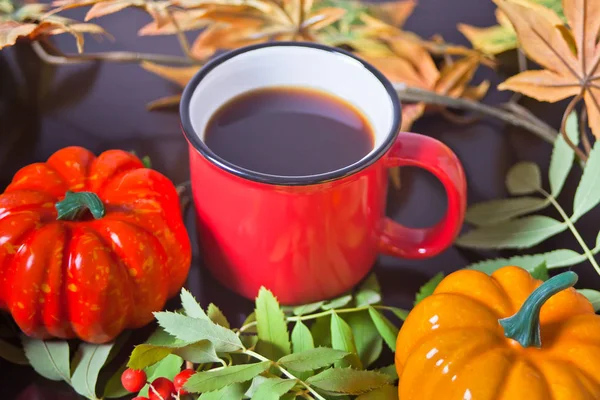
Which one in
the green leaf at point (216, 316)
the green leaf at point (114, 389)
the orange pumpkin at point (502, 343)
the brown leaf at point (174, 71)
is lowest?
the green leaf at point (114, 389)

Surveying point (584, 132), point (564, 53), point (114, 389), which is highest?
point (564, 53)

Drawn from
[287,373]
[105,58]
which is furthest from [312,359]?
[105,58]

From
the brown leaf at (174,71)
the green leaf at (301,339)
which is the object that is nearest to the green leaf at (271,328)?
the green leaf at (301,339)

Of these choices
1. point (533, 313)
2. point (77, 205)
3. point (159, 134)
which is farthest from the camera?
point (159, 134)

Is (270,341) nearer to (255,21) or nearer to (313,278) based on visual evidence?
(313,278)

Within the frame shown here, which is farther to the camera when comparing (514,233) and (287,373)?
(514,233)

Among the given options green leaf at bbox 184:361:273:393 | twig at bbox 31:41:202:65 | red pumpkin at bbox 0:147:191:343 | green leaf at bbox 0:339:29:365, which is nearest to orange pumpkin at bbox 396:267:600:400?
green leaf at bbox 184:361:273:393

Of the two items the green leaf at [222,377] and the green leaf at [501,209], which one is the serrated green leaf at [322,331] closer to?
the green leaf at [222,377]

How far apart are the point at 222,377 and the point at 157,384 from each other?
7cm

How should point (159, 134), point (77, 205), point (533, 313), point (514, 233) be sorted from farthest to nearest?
point (159, 134)
point (514, 233)
point (77, 205)
point (533, 313)

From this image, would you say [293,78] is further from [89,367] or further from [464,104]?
[89,367]

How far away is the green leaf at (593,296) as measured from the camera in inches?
26.8

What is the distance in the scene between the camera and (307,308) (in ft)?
2.26

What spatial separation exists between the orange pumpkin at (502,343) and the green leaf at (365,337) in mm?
52
